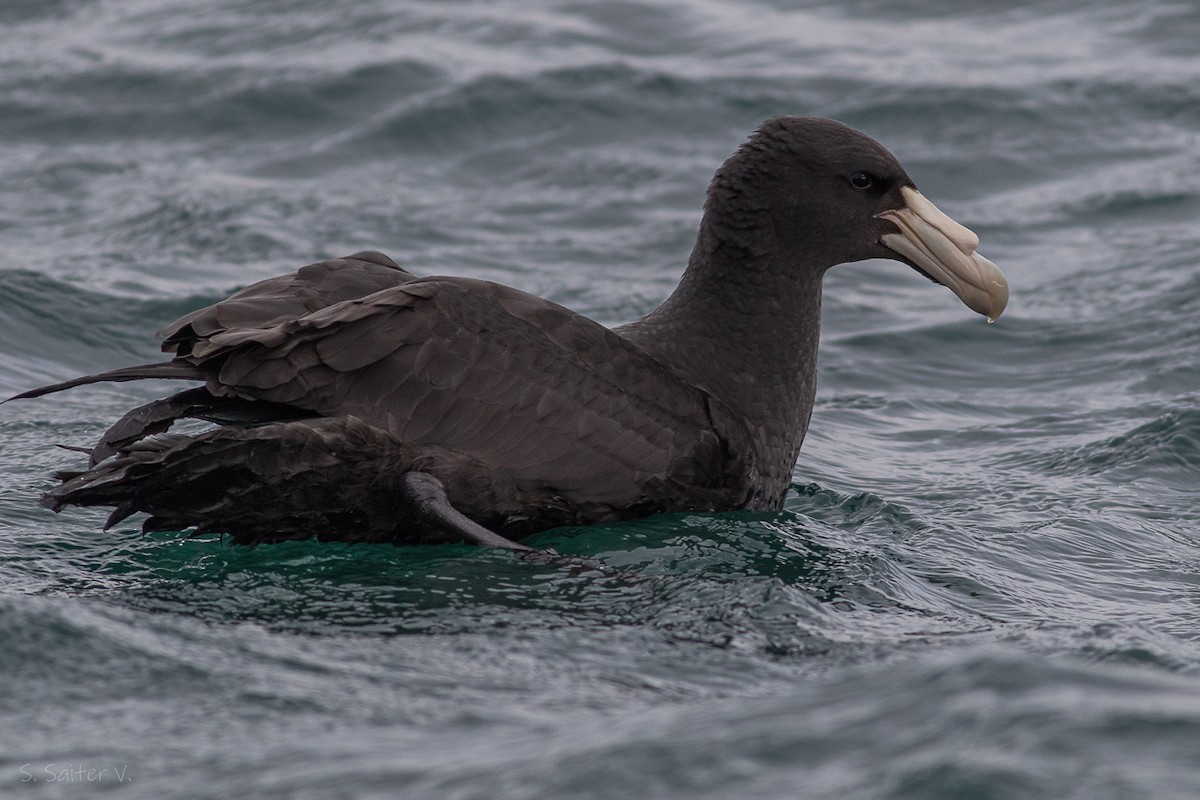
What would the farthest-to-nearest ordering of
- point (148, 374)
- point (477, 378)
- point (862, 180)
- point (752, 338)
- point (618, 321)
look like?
point (618, 321) < point (862, 180) < point (752, 338) < point (477, 378) < point (148, 374)

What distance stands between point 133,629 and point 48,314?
20.5 feet

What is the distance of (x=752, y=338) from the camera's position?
7641 mm

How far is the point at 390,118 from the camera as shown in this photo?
16.4 m

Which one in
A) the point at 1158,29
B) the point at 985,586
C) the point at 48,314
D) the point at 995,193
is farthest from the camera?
the point at 1158,29

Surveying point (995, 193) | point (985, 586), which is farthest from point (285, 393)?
point (995, 193)

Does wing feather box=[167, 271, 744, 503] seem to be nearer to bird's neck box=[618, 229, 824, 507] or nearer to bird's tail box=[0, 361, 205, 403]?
bird's tail box=[0, 361, 205, 403]

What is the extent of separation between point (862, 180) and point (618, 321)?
4.51m

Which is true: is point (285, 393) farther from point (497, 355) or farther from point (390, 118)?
point (390, 118)

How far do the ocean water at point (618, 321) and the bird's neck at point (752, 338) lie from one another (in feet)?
1.39

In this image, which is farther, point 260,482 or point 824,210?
point 824,210

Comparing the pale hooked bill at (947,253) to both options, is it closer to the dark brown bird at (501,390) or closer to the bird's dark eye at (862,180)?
the dark brown bird at (501,390)

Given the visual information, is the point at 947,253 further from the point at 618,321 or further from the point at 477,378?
the point at 618,321

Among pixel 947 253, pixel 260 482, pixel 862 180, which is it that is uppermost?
pixel 862 180

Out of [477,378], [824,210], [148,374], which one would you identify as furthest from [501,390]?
[824,210]
